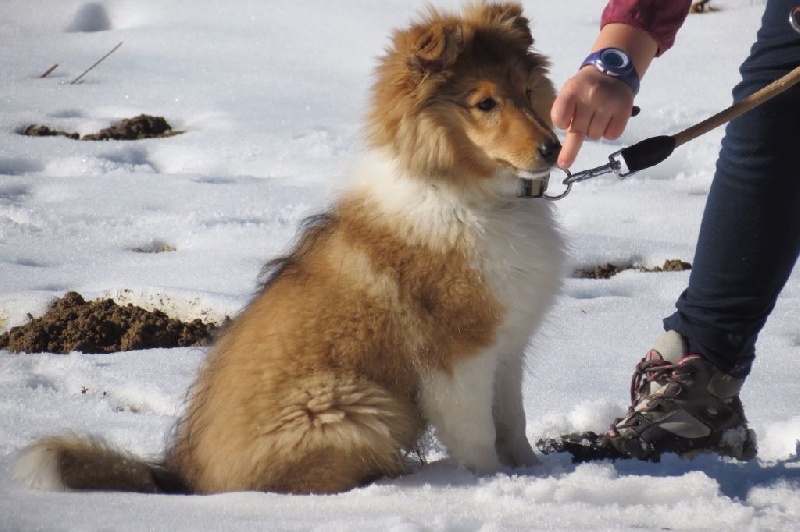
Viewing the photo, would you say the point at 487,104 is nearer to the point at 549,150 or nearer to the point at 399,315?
the point at 549,150

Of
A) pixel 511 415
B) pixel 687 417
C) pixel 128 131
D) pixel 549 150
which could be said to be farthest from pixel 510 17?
pixel 128 131

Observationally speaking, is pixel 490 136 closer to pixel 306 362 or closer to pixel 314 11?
pixel 306 362

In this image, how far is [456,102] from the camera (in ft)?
9.36

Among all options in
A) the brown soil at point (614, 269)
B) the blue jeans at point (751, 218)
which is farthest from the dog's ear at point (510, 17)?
the brown soil at point (614, 269)

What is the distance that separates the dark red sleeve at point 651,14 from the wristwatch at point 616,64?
17 centimetres

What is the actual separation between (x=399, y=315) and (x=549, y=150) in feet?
2.04

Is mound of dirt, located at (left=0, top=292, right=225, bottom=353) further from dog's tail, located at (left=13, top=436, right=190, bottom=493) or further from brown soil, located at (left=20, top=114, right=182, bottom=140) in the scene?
brown soil, located at (left=20, top=114, right=182, bottom=140)

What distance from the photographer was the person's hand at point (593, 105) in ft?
7.29

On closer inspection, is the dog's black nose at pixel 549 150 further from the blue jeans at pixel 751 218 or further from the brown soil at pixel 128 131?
the brown soil at pixel 128 131

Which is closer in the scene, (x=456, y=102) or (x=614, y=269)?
(x=456, y=102)

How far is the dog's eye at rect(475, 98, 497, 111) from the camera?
281 cm

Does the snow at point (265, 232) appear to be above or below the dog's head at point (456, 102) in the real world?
below

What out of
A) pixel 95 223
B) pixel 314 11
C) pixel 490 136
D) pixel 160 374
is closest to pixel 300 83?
pixel 314 11

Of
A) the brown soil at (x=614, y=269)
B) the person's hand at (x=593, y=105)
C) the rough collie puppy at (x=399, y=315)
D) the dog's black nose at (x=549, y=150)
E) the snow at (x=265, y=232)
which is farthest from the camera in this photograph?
the brown soil at (x=614, y=269)
